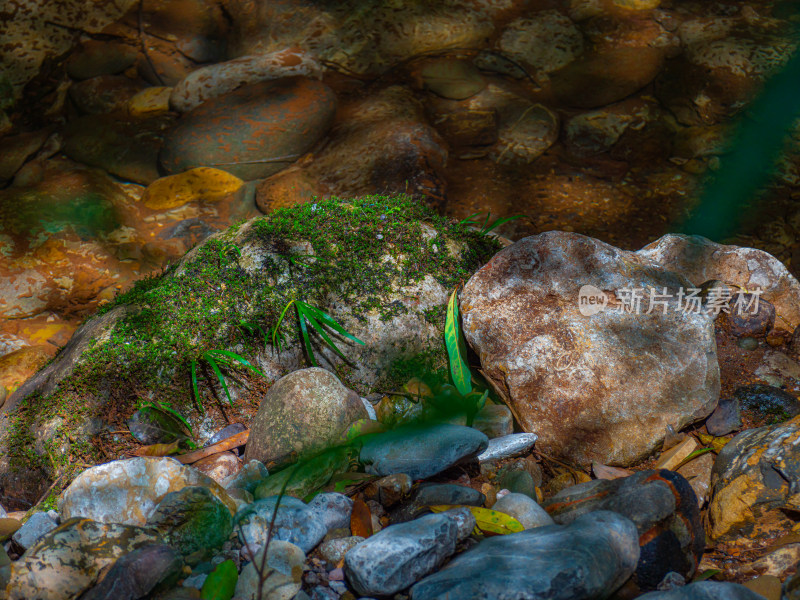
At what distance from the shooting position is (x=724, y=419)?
8.83 feet

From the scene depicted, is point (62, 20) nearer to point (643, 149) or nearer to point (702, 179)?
point (643, 149)

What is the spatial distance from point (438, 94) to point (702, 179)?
2.96 m

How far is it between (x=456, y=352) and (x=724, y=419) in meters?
1.32

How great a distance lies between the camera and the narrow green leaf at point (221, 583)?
1.73 metres

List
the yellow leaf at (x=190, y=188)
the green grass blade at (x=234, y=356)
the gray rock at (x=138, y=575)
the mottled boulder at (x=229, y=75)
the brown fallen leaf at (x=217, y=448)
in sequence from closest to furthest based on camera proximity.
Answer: the gray rock at (x=138, y=575), the brown fallen leaf at (x=217, y=448), the green grass blade at (x=234, y=356), the yellow leaf at (x=190, y=188), the mottled boulder at (x=229, y=75)

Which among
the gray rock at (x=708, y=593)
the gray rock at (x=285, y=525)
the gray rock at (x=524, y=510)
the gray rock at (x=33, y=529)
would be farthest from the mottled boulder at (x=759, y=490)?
the gray rock at (x=33, y=529)

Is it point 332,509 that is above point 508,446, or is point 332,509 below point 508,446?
above

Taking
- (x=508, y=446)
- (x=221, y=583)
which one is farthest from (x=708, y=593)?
(x=221, y=583)

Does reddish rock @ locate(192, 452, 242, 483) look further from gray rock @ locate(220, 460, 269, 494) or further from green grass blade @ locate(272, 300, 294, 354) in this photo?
green grass blade @ locate(272, 300, 294, 354)

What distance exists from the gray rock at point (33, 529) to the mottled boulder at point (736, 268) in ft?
10.4

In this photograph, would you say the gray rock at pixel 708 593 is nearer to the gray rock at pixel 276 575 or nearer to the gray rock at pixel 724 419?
the gray rock at pixel 276 575

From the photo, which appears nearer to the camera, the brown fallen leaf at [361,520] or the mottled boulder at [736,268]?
the brown fallen leaf at [361,520]

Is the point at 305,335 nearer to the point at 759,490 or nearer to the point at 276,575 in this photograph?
the point at 276,575

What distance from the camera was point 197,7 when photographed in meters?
7.52
